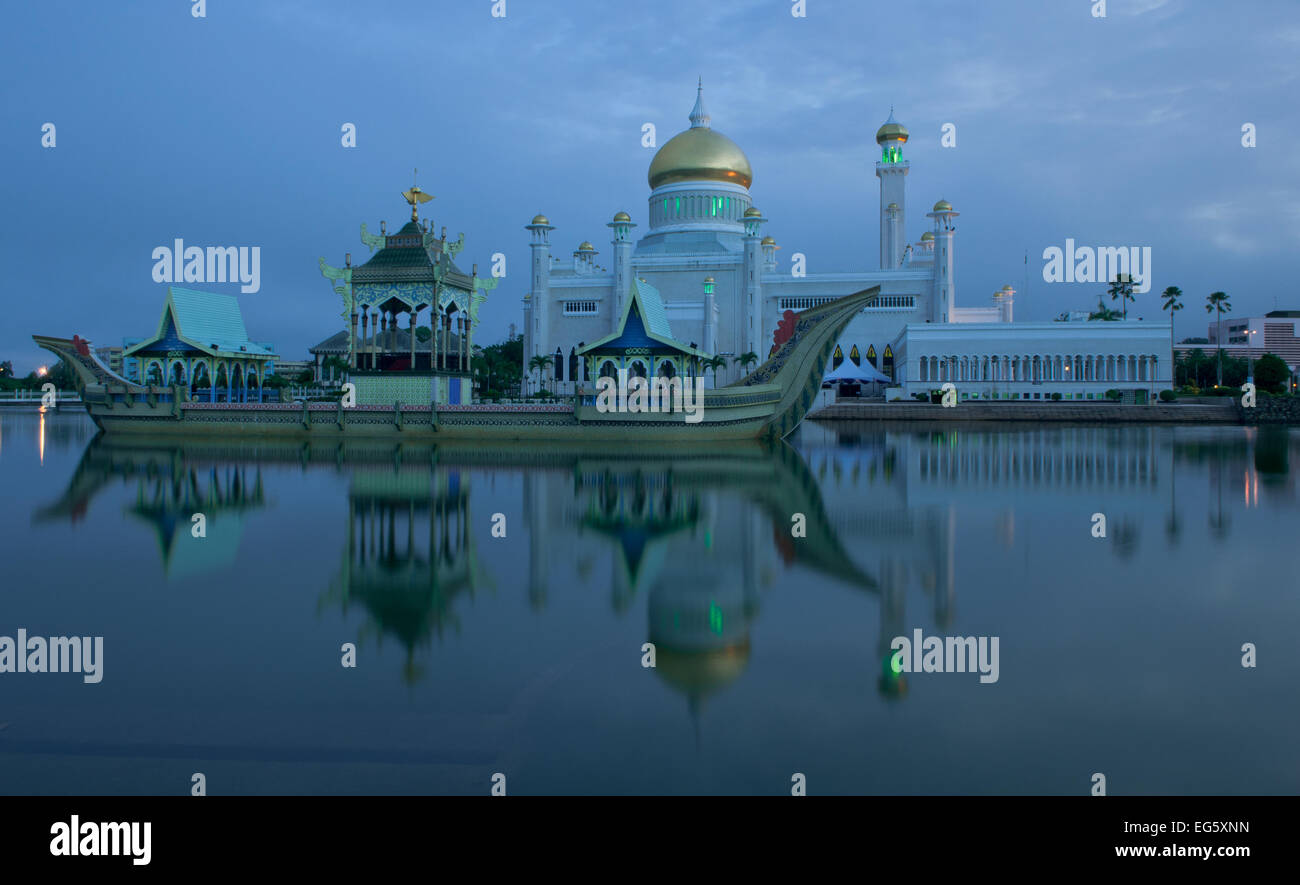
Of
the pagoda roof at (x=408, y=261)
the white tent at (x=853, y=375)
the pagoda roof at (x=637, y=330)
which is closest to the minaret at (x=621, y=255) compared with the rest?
the white tent at (x=853, y=375)

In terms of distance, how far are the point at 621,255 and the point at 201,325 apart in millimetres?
27332

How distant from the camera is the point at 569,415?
2822cm

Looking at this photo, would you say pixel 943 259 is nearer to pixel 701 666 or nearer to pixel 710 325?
pixel 710 325

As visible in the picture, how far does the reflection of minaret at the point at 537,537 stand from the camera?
8629 millimetres

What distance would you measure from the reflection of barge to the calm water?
11710 mm

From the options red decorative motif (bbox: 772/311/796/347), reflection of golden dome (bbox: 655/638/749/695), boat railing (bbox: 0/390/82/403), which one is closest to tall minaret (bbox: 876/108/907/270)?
red decorative motif (bbox: 772/311/796/347)

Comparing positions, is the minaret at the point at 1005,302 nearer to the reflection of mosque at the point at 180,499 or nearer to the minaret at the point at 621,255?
the minaret at the point at 621,255

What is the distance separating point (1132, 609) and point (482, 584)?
6028 mm

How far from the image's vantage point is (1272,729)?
520 cm

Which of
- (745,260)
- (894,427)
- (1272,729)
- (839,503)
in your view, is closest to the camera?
(1272,729)
